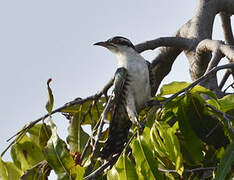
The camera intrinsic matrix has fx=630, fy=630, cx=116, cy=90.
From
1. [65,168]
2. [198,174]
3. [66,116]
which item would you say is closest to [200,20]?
[66,116]

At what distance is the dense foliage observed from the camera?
3.11m

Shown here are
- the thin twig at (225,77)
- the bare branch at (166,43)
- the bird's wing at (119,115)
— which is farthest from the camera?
the thin twig at (225,77)

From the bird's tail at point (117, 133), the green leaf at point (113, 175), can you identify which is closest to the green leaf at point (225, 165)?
the green leaf at point (113, 175)

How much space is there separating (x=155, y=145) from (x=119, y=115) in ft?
4.65

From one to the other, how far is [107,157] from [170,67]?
185 centimetres

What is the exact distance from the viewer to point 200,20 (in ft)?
17.7

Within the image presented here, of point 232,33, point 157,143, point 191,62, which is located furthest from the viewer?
point 232,33

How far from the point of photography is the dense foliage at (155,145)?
3111mm

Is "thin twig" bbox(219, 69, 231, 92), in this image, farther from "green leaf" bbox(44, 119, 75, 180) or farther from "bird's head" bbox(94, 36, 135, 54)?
"green leaf" bbox(44, 119, 75, 180)

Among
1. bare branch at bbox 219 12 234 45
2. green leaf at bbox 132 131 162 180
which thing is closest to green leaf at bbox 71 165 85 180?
green leaf at bbox 132 131 162 180

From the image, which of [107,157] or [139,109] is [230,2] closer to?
[139,109]

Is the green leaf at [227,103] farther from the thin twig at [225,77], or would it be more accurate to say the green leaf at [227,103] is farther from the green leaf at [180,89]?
the thin twig at [225,77]

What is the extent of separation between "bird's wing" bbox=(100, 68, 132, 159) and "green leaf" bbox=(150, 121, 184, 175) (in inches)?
37.2

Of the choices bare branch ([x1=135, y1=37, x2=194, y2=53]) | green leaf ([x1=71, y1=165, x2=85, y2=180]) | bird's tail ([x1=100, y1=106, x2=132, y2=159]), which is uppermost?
bare branch ([x1=135, y1=37, x2=194, y2=53])
